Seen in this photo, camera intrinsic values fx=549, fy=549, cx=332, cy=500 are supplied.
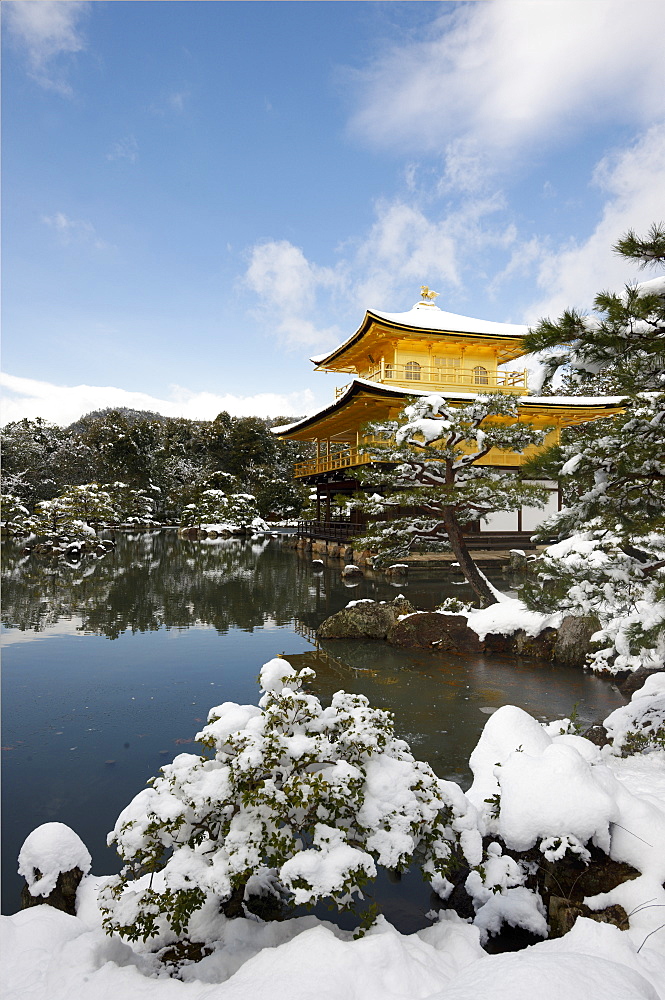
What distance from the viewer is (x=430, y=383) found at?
2291 cm

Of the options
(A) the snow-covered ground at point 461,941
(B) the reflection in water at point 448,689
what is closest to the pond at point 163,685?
(B) the reflection in water at point 448,689

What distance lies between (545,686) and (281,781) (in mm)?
5207

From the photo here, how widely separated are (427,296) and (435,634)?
21059mm

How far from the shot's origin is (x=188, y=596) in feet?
44.4

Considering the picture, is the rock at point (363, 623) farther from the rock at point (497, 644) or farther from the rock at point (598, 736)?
the rock at point (598, 736)

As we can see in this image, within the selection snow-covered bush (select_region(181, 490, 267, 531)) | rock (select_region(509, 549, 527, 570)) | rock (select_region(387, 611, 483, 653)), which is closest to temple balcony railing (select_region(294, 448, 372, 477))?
rock (select_region(509, 549, 527, 570))

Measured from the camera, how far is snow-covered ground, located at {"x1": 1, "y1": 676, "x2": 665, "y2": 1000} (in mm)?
1851

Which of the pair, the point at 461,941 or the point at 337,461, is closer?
the point at 461,941

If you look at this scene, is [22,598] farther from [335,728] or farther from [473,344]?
[473,344]

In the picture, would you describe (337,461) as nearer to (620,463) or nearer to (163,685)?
(163,685)

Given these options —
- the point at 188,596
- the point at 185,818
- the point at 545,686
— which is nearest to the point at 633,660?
the point at 545,686

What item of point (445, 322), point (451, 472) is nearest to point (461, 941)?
point (451, 472)

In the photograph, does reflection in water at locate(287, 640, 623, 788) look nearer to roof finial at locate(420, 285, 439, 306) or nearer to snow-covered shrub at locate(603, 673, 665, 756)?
snow-covered shrub at locate(603, 673, 665, 756)

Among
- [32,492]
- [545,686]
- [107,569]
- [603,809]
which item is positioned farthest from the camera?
[32,492]
